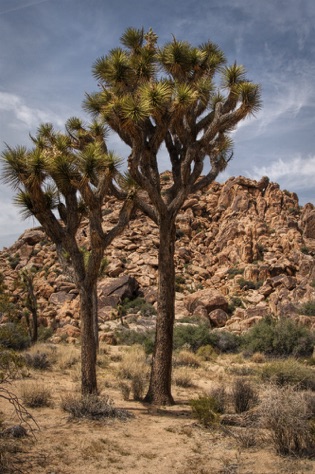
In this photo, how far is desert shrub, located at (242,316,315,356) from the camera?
15.2 metres

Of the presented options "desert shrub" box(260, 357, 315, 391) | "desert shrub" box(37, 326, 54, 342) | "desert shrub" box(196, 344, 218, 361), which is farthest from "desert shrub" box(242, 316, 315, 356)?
"desert shrub" box(37, 326, 54, 342)

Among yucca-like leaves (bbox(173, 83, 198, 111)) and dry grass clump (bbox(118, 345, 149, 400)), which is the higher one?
yucca-like leaves (bbox(173, 83, 198, 111))

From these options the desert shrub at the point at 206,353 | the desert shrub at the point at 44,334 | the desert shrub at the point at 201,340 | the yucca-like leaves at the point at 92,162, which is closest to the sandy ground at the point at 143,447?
the yucca-like leaves at the point at 92,162

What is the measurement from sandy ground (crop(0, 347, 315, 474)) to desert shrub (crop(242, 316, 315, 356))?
28.1 ft

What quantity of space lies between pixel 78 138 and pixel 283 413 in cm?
783

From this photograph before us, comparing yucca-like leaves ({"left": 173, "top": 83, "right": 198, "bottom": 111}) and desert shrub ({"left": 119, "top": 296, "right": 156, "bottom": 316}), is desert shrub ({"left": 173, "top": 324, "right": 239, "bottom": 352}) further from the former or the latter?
yucca-like leaves ({"left": 173, "top": 83, "right": 198, "bottom": 111})

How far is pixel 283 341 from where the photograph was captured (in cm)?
1559

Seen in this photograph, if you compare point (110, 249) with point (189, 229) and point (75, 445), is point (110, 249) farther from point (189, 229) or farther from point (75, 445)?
point (75, 445)

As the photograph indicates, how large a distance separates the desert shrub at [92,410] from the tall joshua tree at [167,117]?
4.06ft

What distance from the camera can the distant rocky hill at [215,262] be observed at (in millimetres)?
24766

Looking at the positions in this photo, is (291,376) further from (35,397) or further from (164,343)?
(35,397)

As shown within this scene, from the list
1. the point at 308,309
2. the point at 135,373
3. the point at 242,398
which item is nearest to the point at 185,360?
the point at 135,373

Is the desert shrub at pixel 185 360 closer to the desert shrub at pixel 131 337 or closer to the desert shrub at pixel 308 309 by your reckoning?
the desert shrub at pixel 131 337

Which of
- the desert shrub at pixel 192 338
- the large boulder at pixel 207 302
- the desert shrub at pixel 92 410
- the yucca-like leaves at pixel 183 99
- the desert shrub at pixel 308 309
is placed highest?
the yucca-like leaves at pixel 183 99
